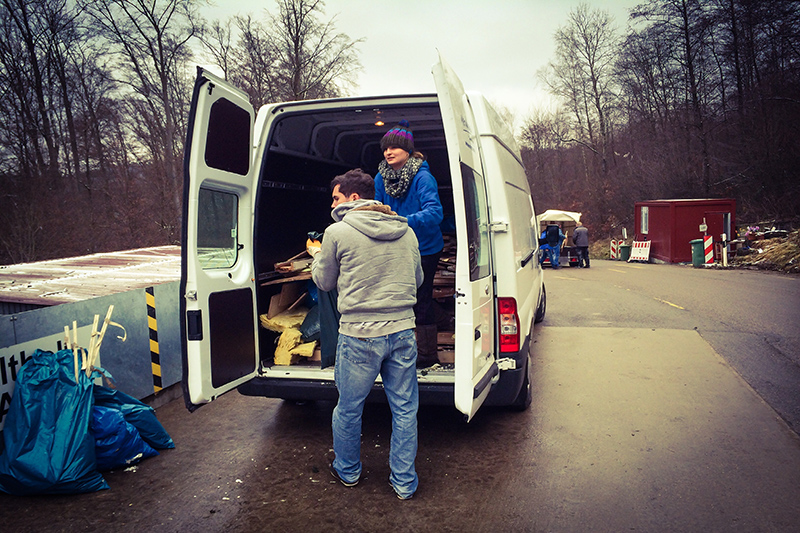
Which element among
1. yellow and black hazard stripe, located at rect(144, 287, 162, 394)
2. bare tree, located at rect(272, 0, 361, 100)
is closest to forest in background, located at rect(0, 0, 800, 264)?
bare tree, located at rect(272, 0, 361, 100)

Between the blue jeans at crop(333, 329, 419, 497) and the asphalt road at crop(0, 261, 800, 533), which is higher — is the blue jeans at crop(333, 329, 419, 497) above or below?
above

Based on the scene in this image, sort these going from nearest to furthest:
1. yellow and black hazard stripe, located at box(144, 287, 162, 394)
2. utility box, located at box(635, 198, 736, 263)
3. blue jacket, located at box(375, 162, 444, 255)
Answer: blue jacket, located at box(375, 162, 444, 255) < yellow and black hazard stripe, located at box(144, 287, 162, 394) < utility box, located at box(635, 198, 736, 263)

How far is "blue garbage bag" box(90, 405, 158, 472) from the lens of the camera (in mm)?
3316

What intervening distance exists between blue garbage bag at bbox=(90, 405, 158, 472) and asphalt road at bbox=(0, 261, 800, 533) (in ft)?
0.32

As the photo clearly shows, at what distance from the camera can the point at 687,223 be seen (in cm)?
2045

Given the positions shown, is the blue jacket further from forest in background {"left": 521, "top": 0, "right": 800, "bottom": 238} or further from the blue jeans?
forest in background {"left": 521, "top": 0, "right": 800, "bottom": 238}

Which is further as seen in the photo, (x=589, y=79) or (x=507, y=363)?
(x=589, y=79)

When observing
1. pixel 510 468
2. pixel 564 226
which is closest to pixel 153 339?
pixel 510 468

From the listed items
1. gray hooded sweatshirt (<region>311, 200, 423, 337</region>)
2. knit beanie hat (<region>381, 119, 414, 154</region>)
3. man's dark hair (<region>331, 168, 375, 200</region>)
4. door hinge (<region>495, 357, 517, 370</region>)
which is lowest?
door hinge (<region>495, 357, 517, 370</region>)

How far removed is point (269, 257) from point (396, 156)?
66.8 inches

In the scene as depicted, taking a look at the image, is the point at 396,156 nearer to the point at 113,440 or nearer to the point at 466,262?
the point at 466,262

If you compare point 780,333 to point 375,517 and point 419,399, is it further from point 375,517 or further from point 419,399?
point 375,517

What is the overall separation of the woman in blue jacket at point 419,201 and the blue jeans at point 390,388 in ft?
2.54

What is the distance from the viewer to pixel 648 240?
23.1m
